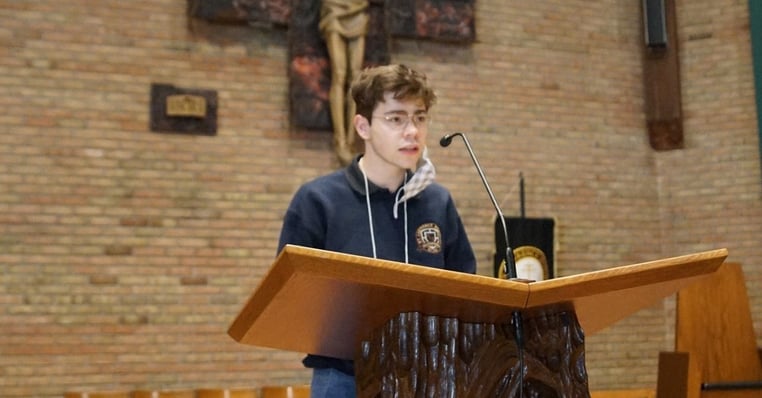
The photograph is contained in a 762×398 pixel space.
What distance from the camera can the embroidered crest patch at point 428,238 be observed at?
238 centimetres

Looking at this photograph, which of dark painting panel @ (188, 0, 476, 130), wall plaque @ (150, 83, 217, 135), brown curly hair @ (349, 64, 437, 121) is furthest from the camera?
dark painting panel @ (188, 0, 476, 130)

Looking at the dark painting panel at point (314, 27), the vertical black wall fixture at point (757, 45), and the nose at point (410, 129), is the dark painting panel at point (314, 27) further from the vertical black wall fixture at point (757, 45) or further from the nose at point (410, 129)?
the nose at point (410, 129)

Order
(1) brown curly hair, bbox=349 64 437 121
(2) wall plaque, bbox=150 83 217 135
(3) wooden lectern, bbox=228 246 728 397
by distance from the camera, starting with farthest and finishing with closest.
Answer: (2) wall plaque, bbox=150 83 217 135 < (1) brown curly hair, bbox=349 64 437 121 < (3) wooden lectern, bbox=228 246 728 397

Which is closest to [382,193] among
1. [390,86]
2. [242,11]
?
[390,86]

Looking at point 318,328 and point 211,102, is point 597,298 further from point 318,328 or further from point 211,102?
point 211,102

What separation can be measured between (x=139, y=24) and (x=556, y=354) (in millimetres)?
5541

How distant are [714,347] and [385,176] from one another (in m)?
3.07

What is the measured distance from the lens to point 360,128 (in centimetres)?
241

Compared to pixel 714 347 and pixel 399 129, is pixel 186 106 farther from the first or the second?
pixel 399 129

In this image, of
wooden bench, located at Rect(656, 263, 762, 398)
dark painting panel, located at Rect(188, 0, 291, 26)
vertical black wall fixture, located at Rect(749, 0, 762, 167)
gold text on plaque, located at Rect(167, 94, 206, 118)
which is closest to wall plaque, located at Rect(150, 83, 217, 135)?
gold text on plaque, located at Rect(167, 94, 206, 118)

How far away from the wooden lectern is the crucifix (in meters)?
5.19

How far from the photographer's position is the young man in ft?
7.57

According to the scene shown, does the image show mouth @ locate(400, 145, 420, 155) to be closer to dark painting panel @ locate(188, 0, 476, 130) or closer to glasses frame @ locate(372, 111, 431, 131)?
glasses frame @ locate(372, 111, 431, 131)

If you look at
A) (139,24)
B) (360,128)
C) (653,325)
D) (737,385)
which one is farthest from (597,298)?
(653,325)
